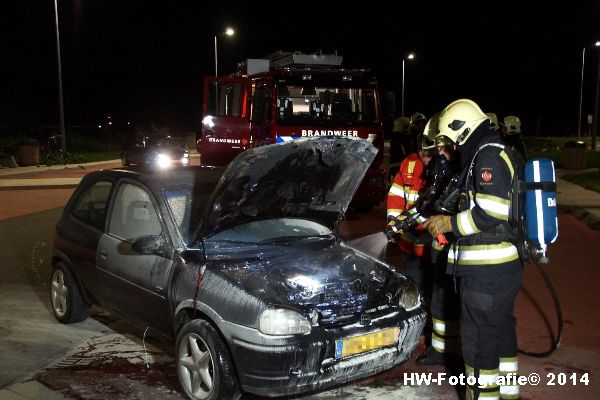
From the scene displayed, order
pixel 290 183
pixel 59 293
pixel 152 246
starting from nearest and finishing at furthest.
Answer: pixel 152 246
pixel 290 183
pixel 59 293

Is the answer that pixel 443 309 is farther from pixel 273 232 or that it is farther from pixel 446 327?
pixel 273 232

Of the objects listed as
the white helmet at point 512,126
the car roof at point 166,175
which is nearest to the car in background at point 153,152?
the white helmet at point 512,126

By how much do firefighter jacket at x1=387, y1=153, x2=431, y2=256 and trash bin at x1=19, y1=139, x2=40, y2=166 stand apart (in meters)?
24.0

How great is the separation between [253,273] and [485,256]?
4.78ft

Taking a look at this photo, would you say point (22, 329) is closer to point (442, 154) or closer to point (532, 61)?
point (442, 154)

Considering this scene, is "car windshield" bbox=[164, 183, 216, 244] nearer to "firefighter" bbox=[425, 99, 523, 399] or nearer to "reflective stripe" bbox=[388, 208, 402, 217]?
"reflective stripe" bbox=[388, 208, 402, 217]

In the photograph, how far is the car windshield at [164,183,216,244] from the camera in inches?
188

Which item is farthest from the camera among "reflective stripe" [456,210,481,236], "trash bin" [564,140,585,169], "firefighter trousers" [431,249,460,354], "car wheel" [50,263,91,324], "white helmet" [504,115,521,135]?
"trash bin" [564,140,585,169]

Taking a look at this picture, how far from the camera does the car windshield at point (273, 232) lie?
15.6ft

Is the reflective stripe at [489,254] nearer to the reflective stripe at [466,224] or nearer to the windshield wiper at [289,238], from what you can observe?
the reflective stripe at [466,224]

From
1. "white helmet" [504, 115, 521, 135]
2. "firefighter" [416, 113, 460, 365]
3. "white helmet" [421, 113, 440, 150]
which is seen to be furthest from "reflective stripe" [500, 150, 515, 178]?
"white helmet" [504, 115, 521, 135]

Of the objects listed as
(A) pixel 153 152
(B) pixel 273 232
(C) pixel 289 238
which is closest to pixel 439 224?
(C) pixel 289 238

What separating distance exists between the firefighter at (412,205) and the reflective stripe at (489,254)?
135cm

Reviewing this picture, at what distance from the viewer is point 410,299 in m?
4.56
